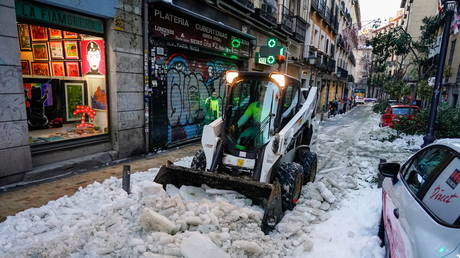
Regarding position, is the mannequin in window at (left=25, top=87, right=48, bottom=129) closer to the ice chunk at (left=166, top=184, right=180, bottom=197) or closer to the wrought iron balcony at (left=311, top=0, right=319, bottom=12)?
the ice chunk at (left=166, top=184, right=180, bottom=197)

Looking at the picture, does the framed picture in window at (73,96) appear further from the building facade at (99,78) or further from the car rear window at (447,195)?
the car rear window at (447,195)

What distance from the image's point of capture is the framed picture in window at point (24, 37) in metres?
5.42

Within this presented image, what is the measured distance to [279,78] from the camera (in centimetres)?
447

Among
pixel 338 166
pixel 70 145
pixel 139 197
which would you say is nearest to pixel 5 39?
pixel 70 145

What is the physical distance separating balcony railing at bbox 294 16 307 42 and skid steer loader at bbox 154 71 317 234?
13.9 m

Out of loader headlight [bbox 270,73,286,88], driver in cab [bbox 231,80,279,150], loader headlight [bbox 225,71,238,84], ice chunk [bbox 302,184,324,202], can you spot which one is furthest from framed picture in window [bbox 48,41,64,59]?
ice chunk [bbox 302,184,324,202]

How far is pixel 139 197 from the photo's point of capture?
398cm

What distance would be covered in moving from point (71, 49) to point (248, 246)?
249 inches

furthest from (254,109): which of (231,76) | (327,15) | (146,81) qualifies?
(327,15)

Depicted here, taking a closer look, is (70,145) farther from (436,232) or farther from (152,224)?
(436,232)

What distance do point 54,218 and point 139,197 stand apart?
113 cm

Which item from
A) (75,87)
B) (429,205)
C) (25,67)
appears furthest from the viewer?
(75,87)

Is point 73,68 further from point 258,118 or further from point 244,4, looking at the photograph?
point 244,4

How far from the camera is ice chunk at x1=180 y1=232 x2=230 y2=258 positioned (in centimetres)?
282
